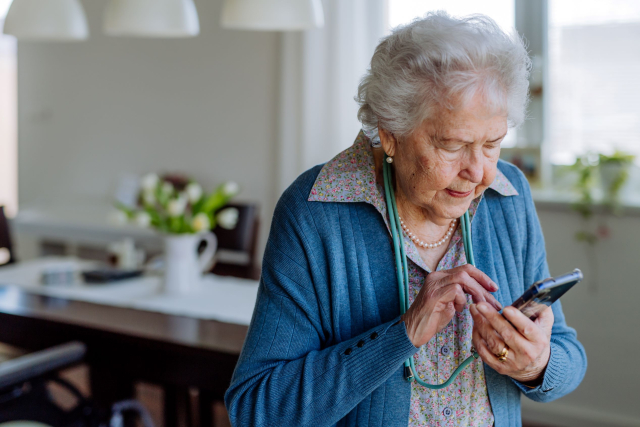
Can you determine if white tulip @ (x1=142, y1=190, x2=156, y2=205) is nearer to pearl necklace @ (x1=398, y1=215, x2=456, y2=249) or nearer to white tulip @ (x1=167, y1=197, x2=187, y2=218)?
white tulip @ (x1=167, y1=197, x2=187, y2=218)

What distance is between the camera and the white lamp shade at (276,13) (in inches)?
75.3

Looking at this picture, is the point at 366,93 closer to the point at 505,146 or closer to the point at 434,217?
the point at 434,217

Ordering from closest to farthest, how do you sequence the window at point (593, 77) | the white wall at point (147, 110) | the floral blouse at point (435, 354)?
the floral blouse at point (435, 354)
the window at point (593, 77)
the white wall at point (147, 110)

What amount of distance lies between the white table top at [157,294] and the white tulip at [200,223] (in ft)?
0.79

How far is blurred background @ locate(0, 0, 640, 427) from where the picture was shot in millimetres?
1986

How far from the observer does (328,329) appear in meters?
1.12

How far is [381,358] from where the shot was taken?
1.02m

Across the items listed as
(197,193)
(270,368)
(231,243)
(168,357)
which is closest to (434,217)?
(270,368)

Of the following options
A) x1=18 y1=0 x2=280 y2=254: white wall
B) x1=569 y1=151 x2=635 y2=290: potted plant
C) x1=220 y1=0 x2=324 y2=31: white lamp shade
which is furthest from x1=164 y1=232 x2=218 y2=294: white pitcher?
x1=569 y1=151 x2=635 y2=290: potted plant

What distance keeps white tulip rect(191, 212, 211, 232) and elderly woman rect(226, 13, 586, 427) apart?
1.19m

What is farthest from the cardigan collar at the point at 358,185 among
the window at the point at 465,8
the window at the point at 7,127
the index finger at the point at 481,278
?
the window at the point at 7,127

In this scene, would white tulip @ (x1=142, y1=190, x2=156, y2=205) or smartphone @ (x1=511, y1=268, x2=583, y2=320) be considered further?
white tulip @ (x1=142, y1=190, x2=156, y2=205)

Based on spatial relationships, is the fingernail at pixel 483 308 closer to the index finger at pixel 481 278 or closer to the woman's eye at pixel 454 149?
the index finger at pixel 481 278

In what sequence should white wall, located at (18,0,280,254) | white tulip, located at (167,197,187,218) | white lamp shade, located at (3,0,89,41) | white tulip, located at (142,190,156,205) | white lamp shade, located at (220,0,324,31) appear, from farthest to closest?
white wall, located at (18,0,280,254), white tulip, located at (142,190,156,205), white tulip, located at (167,197,187,218), white lamp shade, located at (3,0,89,41), white lamp shade, located at (220,0,324,31)
